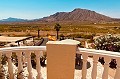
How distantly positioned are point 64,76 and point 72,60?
0.36 metres

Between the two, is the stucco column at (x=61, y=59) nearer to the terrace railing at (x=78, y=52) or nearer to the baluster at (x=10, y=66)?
the terrace railing at (x=78, y=52)

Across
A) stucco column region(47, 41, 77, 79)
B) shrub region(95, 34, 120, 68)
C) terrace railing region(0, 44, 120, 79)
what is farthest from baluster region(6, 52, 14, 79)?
shrub region(95, 34, 120, 68)

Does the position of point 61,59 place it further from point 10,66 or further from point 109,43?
point 109,43

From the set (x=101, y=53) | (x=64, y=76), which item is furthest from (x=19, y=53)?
(x=101, y=53)

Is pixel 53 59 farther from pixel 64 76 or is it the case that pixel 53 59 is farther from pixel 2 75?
pixel 2 75

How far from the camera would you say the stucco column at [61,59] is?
A: 3520mm

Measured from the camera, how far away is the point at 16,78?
4.03 metres

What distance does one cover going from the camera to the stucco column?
352 centimetres

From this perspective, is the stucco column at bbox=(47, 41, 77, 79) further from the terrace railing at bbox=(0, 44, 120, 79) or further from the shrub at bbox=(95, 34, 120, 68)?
the shrub at bbox=(95, 34, 120, 68)

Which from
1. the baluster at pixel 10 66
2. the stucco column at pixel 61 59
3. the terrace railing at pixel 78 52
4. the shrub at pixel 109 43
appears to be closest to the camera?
the terrace railing at pixel 78 52

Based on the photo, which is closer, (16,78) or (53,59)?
(53,59)

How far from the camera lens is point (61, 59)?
3582mm

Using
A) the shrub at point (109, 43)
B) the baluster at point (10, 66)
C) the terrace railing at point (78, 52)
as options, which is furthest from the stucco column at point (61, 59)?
the shrub at point (109, 43)

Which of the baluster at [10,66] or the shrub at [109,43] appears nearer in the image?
the baluster at [10,66]
